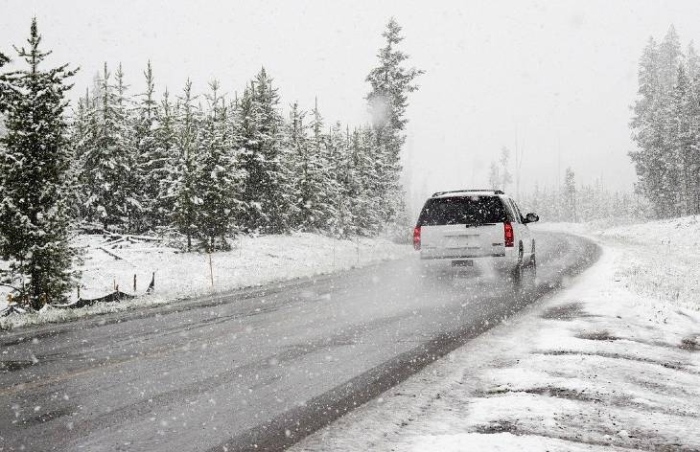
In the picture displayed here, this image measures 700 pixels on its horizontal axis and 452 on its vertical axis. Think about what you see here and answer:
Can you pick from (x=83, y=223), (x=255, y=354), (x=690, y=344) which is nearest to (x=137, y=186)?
(x=83, y=223)

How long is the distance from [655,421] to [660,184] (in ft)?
218

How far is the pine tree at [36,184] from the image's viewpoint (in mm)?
15820

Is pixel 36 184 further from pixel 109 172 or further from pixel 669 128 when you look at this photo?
pixel 669 128

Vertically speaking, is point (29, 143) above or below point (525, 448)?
above

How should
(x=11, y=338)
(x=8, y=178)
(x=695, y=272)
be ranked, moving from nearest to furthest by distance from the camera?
(x=11, y=338) < (x=8, y=178) < (x=695, y=272)

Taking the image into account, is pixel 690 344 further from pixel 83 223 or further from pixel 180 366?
pixel 83 223

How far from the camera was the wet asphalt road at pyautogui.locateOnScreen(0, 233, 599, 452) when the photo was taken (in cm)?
454

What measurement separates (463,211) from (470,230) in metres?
0.53

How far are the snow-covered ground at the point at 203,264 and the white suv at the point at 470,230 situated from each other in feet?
19.4

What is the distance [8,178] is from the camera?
16.0 metres

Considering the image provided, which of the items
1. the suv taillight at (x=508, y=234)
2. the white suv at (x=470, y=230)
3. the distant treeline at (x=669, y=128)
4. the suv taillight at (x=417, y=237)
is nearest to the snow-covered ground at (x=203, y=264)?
the suv taillight at (x=417, y=237)

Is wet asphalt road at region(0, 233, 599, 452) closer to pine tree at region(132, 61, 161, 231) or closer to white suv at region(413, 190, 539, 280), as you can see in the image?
white suv at region(413, 190, 539, 280)

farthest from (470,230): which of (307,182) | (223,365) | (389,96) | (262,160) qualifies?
(389,96)

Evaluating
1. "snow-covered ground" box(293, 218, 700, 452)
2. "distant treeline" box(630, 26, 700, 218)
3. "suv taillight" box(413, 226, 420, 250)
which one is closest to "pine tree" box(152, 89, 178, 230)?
"suv taillight" box(413, 226, 420, 250)
